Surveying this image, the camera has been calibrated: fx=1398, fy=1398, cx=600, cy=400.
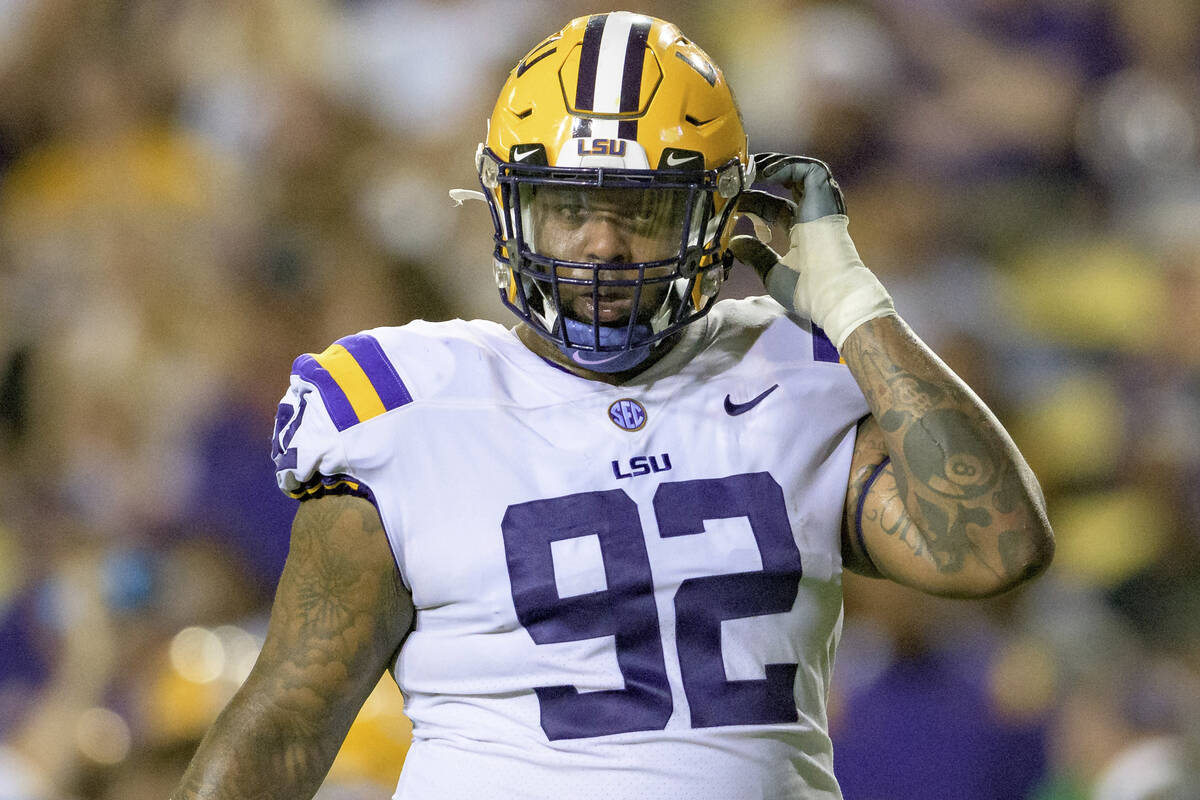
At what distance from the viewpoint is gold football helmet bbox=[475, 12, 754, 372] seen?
1615mm

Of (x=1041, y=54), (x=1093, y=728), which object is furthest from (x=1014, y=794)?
(x=1041, y=54)

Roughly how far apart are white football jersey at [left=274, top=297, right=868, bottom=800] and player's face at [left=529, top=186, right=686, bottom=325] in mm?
109

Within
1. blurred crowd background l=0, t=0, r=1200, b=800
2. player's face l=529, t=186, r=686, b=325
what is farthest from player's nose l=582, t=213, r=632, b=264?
blurred crowd background l=0, t=0, r=1200, b=800

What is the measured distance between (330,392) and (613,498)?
1.12ft

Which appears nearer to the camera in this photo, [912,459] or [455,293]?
[912,459]

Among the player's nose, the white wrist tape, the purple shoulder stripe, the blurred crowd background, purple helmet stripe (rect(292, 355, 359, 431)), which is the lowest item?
the blurred crowd background

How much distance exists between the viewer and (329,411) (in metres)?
1.57

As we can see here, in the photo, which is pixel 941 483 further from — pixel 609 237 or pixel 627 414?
pixel 609 237

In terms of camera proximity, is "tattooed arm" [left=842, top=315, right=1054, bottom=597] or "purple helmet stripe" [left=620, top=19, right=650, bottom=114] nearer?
"tattooed arm" [left=842, top=315, right=1054, bottom=597]

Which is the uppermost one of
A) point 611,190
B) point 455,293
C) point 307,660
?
point 611,190

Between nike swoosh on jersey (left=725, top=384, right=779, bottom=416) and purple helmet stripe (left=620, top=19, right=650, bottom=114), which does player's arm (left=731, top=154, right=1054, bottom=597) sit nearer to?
nike swoosh on jersey (left=725, top=384, right=779, bottom=416)

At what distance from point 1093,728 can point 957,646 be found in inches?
12.1

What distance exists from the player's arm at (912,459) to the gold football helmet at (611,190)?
0.43ft

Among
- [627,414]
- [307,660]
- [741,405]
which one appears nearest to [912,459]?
[741,405]
